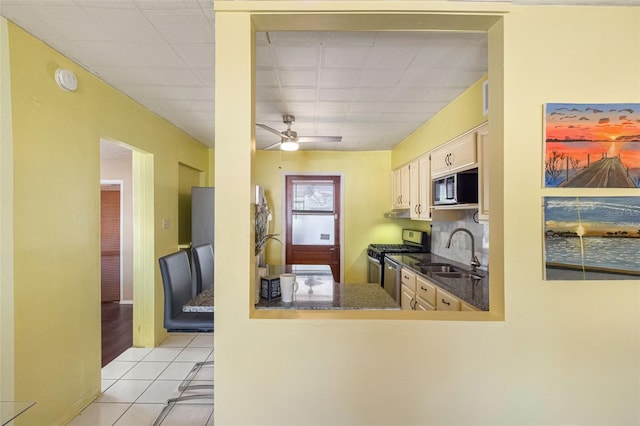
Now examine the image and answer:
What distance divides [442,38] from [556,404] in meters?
1.88

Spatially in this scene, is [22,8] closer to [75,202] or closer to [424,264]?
[75,202]

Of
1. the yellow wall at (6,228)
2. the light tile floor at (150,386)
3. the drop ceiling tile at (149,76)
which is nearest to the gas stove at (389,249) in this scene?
the light tile floor at (150,386)

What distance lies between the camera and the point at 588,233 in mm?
1277

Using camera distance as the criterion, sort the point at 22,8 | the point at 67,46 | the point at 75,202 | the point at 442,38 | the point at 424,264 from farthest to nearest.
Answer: the point at 424,264 < the point at 75,202 < the point at 67,46 < the point at 442,38 < the point at 22,8

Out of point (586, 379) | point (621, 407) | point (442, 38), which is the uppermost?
point (442, 38)

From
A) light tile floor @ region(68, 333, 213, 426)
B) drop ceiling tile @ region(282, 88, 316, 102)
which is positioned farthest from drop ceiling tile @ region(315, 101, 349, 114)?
light tile floor @ region(68, 333, 213, 426)

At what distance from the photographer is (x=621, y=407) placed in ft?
4.23

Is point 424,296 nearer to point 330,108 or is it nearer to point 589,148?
point 589,148

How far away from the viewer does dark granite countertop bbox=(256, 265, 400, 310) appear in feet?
5.07

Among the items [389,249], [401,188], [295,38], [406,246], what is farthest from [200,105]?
[406,246]

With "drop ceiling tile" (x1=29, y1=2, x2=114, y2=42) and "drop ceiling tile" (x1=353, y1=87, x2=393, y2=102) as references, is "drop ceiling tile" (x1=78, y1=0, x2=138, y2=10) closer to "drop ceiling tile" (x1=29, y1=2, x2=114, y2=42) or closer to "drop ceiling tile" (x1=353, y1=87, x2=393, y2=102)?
"drop ceiling tile" (x1=29, y1=2, x2=114, y2=42)

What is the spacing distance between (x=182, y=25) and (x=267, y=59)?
1.67ft

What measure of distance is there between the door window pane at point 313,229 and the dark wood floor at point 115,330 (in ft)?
7.96

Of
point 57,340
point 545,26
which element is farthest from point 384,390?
point 57,340
